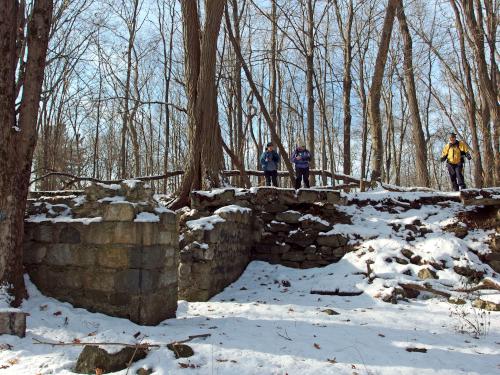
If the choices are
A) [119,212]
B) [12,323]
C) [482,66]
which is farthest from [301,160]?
[12,323]

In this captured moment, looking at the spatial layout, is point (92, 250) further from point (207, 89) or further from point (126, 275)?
point (207, 89)

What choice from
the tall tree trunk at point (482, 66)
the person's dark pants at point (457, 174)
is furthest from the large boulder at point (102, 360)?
the tall tree trunk at point (482, 66)

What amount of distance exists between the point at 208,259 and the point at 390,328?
2852 mm

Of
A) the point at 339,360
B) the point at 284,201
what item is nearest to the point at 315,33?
the point at 284,201

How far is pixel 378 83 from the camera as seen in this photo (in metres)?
11.6

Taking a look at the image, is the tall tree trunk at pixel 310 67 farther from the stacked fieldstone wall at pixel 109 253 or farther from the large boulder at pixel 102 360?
the large boulder at pixel 102 360

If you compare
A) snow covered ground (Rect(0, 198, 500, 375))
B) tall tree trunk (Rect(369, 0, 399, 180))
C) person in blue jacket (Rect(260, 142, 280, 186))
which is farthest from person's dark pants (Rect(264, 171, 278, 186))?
snow covered ground (Rect(0, 198, 500, 375))

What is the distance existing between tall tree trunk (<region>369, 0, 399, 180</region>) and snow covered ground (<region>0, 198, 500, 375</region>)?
4408mm

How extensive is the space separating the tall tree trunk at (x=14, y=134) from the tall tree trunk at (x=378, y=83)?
343 inches

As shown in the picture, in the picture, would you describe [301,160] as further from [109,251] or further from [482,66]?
[109,251]

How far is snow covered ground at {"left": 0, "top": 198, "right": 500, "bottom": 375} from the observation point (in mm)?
3363

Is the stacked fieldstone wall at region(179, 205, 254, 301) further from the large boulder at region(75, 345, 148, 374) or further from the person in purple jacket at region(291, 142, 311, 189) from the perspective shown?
the person in purple jacket at region(291, 142, 311, 189)

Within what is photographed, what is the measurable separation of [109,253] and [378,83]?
9556 millimetres

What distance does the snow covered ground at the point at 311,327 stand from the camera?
3.36 m
